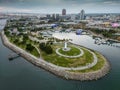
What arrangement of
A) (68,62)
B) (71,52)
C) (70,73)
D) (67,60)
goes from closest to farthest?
(70,73) < (68,62) < (67,60) < (71,52)

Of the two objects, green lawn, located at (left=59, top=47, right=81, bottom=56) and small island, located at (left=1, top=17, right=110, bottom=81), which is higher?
green lawn, located at (left=59, top=47, right=81, bottom=56)

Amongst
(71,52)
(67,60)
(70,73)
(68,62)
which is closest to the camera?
(70,73)

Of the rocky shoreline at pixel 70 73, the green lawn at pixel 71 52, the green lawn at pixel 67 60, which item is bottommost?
the rocky shoreline at pixel 70 73

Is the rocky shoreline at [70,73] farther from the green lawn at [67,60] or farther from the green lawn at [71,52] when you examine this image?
the green lawn at [71,52]

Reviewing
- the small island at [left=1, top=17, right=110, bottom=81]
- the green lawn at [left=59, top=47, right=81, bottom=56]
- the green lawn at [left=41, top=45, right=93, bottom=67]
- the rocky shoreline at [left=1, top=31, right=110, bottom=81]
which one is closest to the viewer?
the rocky shoreline at [left=1, top=31, right=110, bottom=81]

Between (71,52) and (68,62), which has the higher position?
(71,52)

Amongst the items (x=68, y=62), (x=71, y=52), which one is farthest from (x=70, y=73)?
(x=71, y=52)

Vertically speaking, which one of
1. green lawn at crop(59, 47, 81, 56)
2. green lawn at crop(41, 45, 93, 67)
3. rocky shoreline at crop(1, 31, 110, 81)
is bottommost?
rocky shoreline at crop(1, 31, 110, 81)

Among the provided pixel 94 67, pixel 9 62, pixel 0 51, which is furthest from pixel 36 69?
pixel 0 51

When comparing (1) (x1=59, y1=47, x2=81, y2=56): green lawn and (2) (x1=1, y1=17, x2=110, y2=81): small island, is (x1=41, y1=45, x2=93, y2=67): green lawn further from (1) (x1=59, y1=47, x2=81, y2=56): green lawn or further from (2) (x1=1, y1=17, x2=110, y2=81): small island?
(1) (x1=59, y1=47, x2=81, y2=56): green lawn

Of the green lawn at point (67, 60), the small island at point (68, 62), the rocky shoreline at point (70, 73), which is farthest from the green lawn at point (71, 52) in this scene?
the rocky shoreline at point (70, 73)

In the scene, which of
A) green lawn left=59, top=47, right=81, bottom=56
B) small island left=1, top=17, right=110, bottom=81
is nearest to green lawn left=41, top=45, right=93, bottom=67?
small island left=1, top=17, right=110, bottom=81

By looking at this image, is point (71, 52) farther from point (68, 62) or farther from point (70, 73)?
point (70, 73)

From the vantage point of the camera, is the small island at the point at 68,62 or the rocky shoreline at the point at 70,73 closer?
the rocky shoreline at the point at 70,73
